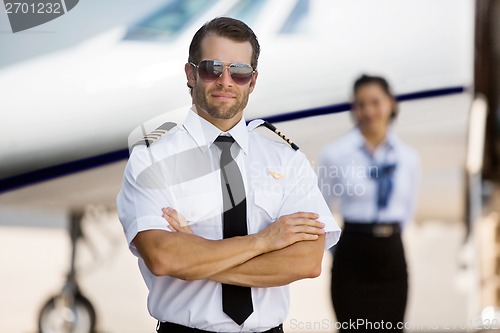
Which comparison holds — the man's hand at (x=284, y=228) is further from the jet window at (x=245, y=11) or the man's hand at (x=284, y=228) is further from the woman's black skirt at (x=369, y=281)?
the jet window at (x=245, y=11)

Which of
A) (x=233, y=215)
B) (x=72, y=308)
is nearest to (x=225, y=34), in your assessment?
(x=233, y=215)

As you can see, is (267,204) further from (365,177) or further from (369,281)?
(369,281)

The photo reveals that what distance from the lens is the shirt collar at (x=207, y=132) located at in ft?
7.45

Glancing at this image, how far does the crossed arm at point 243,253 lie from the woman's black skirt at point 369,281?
1.81 feet

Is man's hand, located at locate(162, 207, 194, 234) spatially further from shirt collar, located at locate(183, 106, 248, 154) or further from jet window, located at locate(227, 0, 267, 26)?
jet window, located at locate(227, 0, 267, 26)

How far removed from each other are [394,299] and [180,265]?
1.04 m

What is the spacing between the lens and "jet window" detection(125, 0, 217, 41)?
2.54 meters

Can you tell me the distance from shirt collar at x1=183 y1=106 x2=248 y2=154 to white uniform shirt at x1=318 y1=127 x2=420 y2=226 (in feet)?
1.46

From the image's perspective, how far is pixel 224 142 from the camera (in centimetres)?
228

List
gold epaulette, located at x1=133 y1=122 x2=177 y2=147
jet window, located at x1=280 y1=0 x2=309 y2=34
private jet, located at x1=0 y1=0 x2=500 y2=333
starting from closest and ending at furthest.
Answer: gold epaulette, located at x1=133 y1=122 x2=177 y2=147, private jet, located at x1=0 y1=0 x2=500 y2=333, jet window, located at x1=280 y1=0 x2=309 y2=34

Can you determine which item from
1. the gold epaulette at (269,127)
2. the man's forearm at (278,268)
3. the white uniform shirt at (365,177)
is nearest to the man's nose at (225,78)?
the gold epaulette at (269,127)

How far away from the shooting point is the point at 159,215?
2092 mm

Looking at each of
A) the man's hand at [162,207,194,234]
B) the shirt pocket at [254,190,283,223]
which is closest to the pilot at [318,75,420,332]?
the shirt pocket at [254,190,283,223]

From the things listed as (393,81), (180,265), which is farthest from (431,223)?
(180,265)
